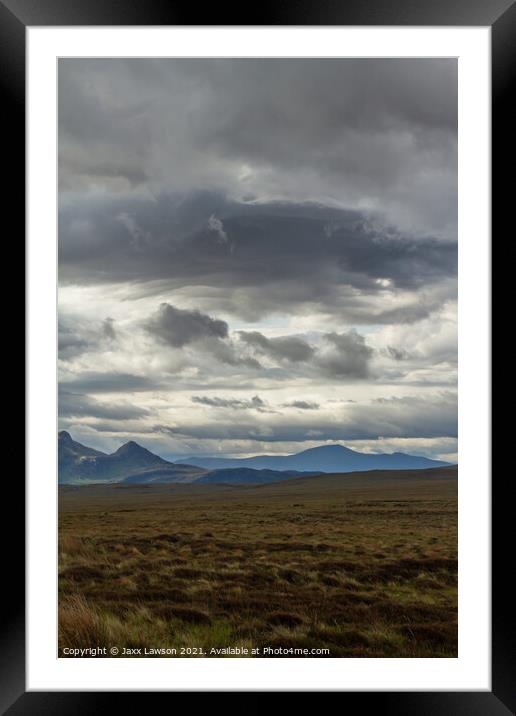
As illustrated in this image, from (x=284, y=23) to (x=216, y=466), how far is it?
7788cm

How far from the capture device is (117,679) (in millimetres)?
2473

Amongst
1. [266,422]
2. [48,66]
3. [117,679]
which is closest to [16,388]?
[117,679]

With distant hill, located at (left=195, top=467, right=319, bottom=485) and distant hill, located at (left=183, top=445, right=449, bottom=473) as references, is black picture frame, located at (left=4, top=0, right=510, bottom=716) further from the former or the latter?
distant hill, located at (left=195, top=467, right=319, bottom=485)

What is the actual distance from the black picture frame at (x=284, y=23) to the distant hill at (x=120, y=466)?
285 feet

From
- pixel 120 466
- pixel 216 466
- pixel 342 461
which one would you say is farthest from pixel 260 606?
pixel 120 466

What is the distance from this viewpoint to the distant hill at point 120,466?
317 feet

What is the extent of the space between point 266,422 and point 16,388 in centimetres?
2549

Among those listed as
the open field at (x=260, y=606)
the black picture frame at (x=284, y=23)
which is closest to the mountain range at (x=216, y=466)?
the open field at (x=260, y=606)

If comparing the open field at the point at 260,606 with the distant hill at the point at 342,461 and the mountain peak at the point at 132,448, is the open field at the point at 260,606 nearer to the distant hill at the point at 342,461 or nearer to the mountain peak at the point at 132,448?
the distant hill at the point at 342,461

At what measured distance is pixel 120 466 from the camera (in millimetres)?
127375

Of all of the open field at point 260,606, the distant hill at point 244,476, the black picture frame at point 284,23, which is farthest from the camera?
the distant hill at point 244,476

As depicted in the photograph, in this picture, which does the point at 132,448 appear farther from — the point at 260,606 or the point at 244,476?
the point at 260,606

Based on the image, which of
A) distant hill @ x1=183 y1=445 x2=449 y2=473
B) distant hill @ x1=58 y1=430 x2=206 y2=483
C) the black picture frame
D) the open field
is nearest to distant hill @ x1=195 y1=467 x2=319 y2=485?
distant hill @ x1=183 y1=445 x2=449 y2=473

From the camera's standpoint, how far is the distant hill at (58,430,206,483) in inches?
3804
